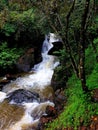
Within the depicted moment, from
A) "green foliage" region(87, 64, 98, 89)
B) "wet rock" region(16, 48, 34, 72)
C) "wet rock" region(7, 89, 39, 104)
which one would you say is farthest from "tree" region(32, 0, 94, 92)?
"wet rock" region(16, 48, 34, 72)

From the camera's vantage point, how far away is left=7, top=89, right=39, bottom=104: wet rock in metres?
13.4

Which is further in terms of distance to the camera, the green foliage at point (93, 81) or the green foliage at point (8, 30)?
the green foliage at point (8, 30)

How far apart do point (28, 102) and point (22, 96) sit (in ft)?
2.00

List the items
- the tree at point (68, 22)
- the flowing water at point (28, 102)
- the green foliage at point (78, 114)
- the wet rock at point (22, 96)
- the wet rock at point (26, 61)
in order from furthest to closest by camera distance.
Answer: the wet rock at point (26, 61), the wet rock at point (22, 96), the flowing water at point (28, 102), the green foliage at point (78, 114), the tree at point (68, 22)

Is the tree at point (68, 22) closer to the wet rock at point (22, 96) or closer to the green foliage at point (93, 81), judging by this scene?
the green foliage at point (93, 81)

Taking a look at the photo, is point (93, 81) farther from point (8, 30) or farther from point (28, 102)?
point (8, 30)

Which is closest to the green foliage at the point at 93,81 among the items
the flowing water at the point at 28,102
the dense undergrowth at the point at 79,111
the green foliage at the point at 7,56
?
the dense undergrowth at the point at 79,111

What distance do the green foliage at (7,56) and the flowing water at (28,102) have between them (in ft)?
4.91

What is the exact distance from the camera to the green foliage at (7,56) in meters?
18.1

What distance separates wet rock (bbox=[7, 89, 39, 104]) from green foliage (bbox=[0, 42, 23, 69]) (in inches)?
165

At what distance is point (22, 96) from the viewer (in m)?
13.7

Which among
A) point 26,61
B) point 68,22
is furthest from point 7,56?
point 68,22

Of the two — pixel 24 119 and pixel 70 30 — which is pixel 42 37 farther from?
pixel 24 119

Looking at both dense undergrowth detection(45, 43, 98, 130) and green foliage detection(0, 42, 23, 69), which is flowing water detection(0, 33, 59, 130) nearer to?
green foliage detection(0, 42, 23, 69)
